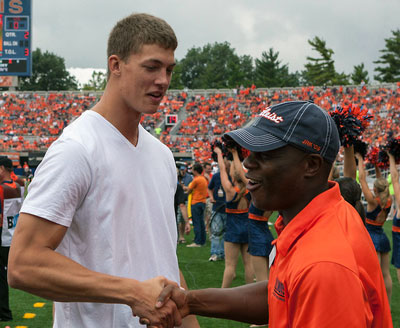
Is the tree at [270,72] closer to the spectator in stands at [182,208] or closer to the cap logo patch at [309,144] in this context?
the spectator in stands at [182,208]

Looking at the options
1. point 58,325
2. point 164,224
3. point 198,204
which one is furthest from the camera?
point 198,204

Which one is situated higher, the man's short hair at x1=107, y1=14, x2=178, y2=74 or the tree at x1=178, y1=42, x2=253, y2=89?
the tree at x1=178, y1=42, x2=253, y2=89

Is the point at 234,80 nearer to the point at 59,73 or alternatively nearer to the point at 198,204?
the point at 59,73

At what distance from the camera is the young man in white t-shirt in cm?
198

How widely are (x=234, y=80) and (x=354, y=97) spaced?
133 ft

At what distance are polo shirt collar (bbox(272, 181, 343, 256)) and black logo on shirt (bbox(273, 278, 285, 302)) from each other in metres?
0.11

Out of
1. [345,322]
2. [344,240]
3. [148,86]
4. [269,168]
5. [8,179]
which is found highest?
[148,86]

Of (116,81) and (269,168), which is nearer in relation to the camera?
(269,168)

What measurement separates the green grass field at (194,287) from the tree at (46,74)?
2950 inches

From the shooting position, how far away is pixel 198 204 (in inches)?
543

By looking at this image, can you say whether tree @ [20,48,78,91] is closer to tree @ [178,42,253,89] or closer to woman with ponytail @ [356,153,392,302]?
tree @ [178,42,253,89]

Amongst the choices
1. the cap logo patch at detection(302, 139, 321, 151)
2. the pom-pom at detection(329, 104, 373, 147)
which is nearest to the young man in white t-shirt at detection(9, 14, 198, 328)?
the cap logo patch at detection(302, 139, 321, 151)

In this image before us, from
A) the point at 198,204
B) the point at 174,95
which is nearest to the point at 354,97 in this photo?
the point at 174,95

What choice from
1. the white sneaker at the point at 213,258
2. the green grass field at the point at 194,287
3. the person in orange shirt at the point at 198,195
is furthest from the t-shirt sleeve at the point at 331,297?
the person in orange shirt at the point at 198,195
